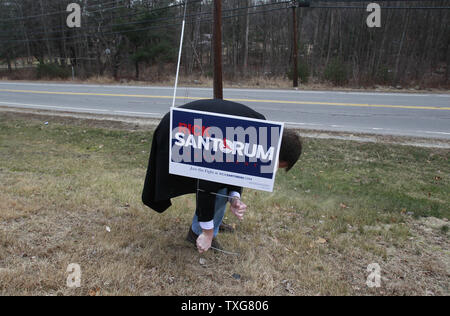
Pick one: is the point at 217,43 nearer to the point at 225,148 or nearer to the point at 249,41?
the point at 225,148

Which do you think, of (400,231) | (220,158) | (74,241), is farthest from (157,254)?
(400,231)

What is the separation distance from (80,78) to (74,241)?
29.1 metres

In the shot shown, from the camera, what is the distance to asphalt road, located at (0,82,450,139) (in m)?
9.80

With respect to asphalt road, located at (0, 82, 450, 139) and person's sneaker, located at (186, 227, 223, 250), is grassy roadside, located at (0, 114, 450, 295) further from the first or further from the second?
asphalt road, located at (0, 82, 450, 139)

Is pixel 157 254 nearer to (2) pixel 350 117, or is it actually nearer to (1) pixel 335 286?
(1) pixel 335 286

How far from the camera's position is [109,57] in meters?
31.9

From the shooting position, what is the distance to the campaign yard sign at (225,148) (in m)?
2.56

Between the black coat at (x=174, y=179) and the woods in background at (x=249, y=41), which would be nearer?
the black coat at (x=174, y=179)

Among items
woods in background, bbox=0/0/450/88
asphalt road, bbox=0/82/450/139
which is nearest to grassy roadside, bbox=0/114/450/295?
asphalt road, bbox=0/82/450/139

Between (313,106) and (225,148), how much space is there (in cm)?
1087

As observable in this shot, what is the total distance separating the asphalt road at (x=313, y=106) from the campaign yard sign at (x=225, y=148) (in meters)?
7.33

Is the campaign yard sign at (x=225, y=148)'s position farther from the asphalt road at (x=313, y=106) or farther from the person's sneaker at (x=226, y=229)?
the asphalt road at (x=313, y=106)

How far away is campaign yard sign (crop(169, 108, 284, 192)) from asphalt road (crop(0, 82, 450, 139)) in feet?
24.0

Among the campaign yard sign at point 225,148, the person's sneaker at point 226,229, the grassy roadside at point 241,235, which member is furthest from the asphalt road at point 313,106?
the campaign yard sign at point 225,148
